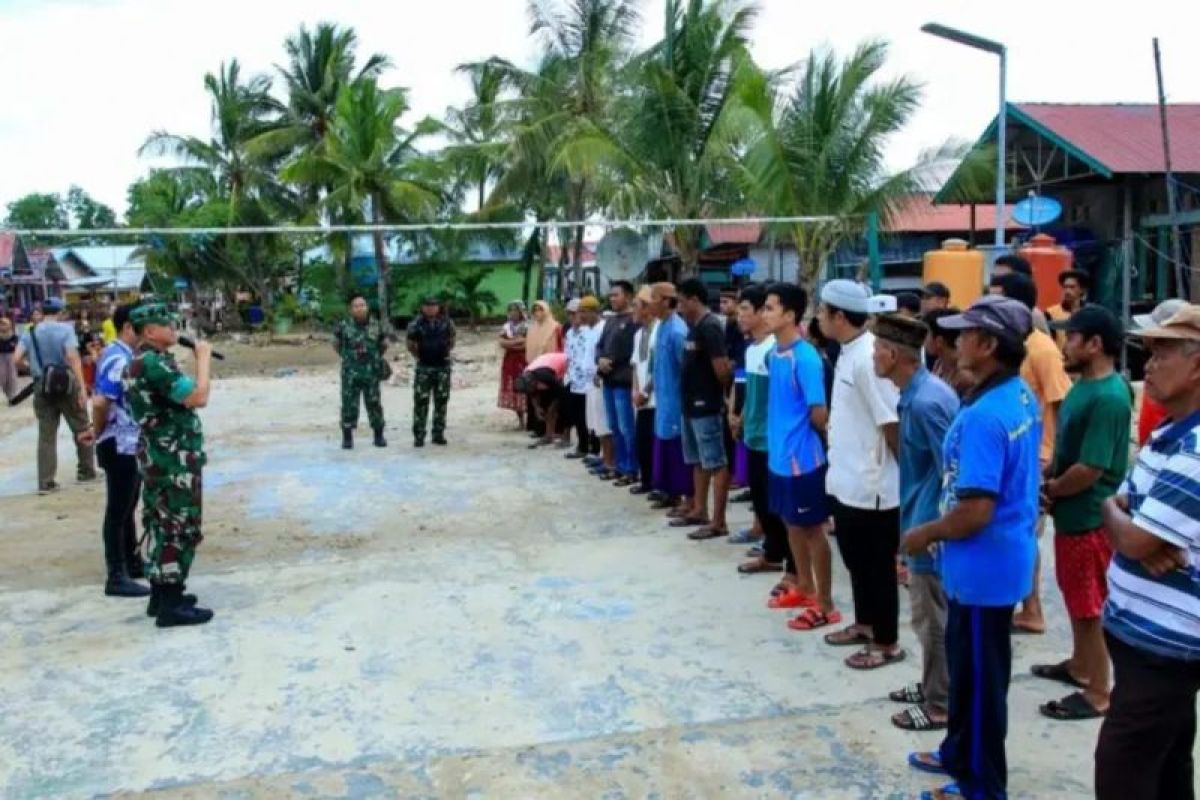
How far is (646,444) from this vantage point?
8094 mm

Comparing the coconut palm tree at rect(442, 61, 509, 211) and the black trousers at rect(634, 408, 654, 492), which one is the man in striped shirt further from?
the coconut palm tree at rect(442, 61, 509, 211)

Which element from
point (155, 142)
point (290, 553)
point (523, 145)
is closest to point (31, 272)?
point (155, 142)

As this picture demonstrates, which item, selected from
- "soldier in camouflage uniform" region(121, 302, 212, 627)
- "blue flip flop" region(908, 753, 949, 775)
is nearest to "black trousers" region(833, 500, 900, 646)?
"blue flip flop" region(908, 753, 949, 775)

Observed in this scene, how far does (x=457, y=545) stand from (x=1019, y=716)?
12.6 ft

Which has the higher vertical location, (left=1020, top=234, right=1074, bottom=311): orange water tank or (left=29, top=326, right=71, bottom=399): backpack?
(left=1020, top=234, right=1074, bottom=311): orange water tank

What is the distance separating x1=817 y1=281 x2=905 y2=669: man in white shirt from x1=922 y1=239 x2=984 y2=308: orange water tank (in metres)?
5.84

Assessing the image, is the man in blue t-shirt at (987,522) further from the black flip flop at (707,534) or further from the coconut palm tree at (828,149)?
the coconut palm tree at (828,149)

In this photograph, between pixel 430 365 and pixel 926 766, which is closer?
pixel 926 766

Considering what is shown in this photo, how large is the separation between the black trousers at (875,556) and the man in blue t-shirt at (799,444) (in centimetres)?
37

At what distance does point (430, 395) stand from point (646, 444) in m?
3.63

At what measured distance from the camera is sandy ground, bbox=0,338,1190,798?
3.60 metres

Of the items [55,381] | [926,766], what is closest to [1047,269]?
[926,766]

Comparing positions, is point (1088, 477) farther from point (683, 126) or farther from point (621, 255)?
point (683, 126)

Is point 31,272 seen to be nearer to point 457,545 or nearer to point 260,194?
point 260,194
